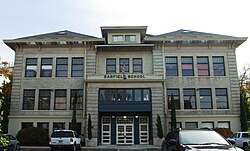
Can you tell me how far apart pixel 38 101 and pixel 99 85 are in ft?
24.0

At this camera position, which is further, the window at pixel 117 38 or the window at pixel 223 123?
the window at pixel 117 38

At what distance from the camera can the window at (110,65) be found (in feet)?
102

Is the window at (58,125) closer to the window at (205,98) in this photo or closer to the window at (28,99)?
the window at (28,99)

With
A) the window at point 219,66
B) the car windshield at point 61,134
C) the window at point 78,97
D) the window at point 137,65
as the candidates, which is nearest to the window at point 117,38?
the window at point 137,65

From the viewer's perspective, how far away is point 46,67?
31.2 metres

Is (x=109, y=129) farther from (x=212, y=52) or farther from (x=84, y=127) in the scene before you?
(x=212, y=52)

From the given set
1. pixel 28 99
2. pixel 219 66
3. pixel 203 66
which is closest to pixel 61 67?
pixel 28 99

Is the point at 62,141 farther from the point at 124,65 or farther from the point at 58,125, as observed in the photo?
the point at 124,65

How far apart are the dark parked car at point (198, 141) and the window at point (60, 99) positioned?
2179 centimetres

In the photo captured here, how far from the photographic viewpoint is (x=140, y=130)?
1137 inches

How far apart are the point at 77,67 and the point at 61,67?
1.85m

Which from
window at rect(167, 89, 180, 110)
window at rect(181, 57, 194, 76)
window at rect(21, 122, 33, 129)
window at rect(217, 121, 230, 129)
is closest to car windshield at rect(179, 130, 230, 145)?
window at rect(167, 89, 180, 110)

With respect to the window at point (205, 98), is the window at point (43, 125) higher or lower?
lower

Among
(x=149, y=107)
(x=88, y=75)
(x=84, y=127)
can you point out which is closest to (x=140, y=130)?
(x=149, y=107)
